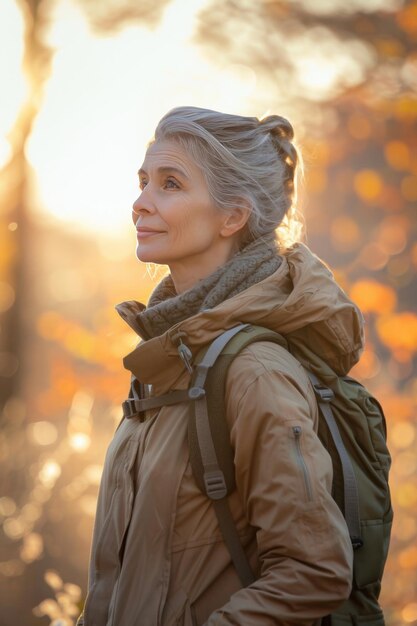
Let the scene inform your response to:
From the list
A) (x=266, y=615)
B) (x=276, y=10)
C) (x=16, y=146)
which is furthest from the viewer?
(x=276, y=10)

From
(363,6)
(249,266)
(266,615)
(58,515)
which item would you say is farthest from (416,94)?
(266,615)

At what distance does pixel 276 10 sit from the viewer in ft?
39.9

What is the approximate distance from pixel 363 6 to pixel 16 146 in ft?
18.8

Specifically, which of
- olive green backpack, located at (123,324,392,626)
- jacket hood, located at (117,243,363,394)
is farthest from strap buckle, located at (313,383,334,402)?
jacket hood, located at (117,243,363,394)

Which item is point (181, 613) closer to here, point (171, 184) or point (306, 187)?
point (171, 184)

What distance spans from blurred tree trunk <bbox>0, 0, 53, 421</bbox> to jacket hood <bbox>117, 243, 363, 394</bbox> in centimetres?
592

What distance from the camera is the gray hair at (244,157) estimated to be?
269cm

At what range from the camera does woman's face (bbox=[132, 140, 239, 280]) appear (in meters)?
2.67

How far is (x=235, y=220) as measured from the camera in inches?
107

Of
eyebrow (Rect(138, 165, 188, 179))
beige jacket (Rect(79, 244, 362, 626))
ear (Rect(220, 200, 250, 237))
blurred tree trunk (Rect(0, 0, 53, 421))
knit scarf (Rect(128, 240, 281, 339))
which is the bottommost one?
beige jacket (Rect(79, 244, 362, 626))

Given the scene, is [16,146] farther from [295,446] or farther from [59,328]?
[295,446]

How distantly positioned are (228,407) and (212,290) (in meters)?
0.47

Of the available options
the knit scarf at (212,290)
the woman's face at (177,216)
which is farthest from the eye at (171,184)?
the knit scarf at (212,290)

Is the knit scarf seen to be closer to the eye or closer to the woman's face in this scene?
the woman's face
